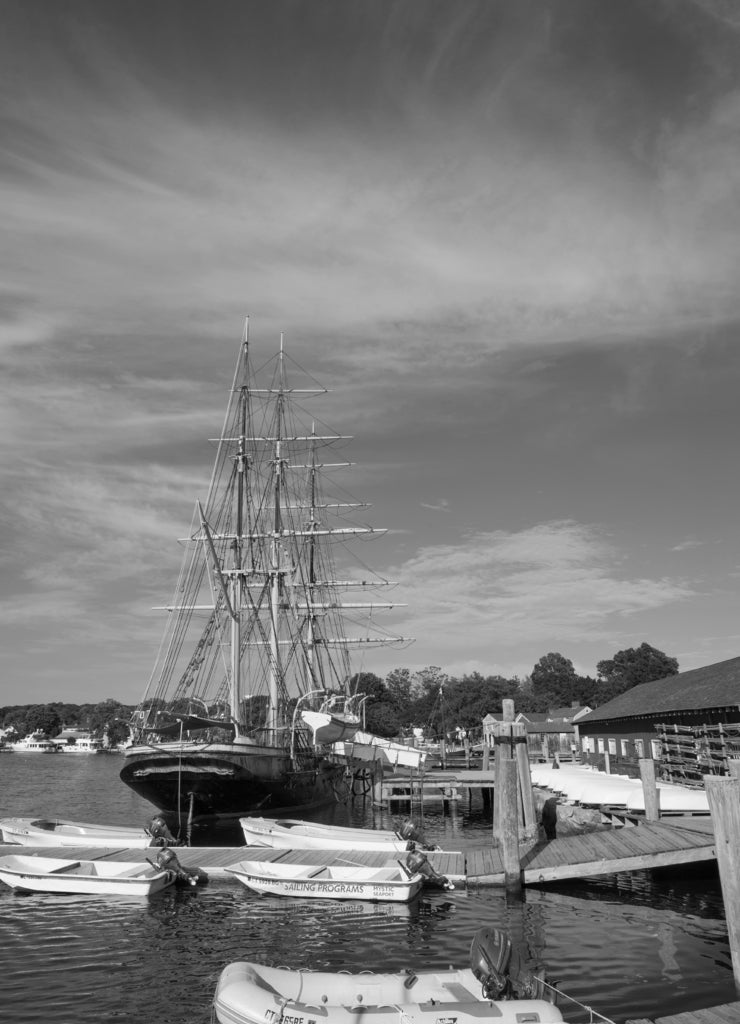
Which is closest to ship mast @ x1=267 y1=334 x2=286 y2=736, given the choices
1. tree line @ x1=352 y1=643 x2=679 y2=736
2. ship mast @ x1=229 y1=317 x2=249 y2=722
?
ship mast @ x1=229 y1=317 x2=249 y2=722

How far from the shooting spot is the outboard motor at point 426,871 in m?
21.1

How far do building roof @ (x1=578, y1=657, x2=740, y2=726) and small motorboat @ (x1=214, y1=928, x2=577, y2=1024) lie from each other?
2108cm

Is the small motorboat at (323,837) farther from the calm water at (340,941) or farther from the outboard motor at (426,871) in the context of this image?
the calm water at (340,941)

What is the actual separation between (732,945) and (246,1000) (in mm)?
8508

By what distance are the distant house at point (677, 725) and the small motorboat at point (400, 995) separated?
56.4ft

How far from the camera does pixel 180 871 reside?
22.6 metres

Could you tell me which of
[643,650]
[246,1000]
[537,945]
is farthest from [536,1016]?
[643,650]

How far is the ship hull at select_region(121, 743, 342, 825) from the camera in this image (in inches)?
1389

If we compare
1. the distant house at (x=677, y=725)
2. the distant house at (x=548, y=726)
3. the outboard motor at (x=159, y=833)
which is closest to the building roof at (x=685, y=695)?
the distant house at (x=677, y=725)

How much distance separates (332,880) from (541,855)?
6140mm

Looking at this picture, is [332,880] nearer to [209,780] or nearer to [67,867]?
[67,867]

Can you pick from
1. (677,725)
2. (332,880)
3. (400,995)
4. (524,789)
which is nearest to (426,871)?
(332,880)

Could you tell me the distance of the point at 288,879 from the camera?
2164 centimetres

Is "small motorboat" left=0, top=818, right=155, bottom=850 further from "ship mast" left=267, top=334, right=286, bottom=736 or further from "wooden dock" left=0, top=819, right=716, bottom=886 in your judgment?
"ship mast" left=267, top=334, right=286, bottom=736
